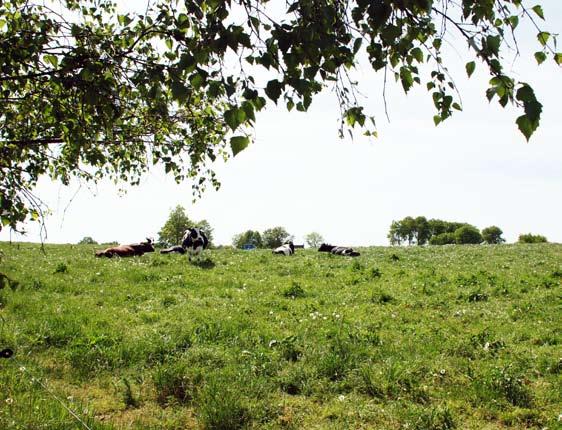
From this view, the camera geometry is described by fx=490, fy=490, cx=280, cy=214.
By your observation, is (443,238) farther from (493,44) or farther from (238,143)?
(238,143)

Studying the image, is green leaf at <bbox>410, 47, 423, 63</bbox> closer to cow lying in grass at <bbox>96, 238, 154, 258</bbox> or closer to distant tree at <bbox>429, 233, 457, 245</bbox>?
cow lying in grass at <bbox>96, 238, 154, 258</bbox>

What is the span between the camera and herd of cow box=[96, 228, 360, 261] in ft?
74.4

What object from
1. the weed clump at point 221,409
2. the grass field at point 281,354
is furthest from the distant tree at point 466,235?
the weed clump at point 221,409

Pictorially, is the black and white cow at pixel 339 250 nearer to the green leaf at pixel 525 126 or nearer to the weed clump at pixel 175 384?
the weed clump at pixel 175 384

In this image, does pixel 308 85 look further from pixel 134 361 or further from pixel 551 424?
pixel 134 361

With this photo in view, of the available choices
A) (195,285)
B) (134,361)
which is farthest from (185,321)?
(195,285)

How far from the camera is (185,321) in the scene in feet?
37.6

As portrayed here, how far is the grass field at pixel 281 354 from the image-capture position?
7.03 m

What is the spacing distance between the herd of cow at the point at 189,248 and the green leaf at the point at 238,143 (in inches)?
770

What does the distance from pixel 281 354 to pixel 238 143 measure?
6595mm

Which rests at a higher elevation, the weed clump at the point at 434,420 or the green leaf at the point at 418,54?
the green leaf at the point at 418,54

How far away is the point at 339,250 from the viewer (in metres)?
27.9

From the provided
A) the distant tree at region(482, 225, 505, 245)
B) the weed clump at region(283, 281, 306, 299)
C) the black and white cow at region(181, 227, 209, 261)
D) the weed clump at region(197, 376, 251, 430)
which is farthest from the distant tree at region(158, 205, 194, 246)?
the distant tree at region(482, 225, 505, 245)

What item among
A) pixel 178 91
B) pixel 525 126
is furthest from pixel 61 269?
pixel 525 126
